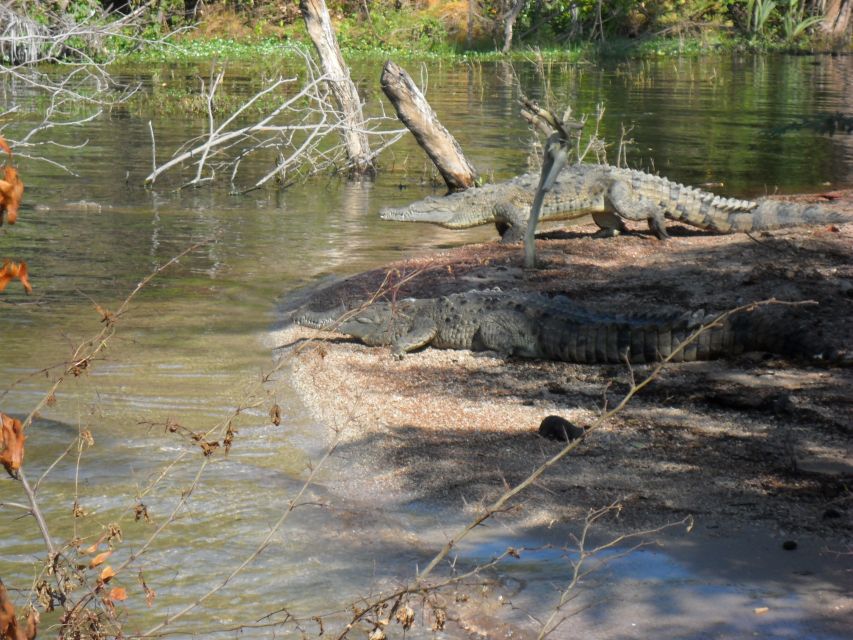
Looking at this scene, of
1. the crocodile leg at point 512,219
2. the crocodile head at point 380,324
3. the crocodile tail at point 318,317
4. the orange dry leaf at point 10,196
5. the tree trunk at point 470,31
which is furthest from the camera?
the tree trunk at point 470,31

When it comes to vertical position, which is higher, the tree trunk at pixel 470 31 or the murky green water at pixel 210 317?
the tree trunk at pixel 470 31

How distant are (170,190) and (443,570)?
10075mm

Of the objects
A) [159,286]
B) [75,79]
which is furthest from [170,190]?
[75,79]

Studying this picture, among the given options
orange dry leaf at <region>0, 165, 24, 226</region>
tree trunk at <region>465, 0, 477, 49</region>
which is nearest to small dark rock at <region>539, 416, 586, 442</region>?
orange dry leaf at <region>0, 165, 24, 226</region>

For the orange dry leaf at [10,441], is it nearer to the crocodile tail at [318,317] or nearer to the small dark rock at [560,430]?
the small dark rock at [560,430]

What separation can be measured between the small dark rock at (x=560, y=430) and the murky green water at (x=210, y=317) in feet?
3.35

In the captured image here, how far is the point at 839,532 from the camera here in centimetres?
414

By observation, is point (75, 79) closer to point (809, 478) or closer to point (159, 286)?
point (159, 286)

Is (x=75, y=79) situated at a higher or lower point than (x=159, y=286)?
higher

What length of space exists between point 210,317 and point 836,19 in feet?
107

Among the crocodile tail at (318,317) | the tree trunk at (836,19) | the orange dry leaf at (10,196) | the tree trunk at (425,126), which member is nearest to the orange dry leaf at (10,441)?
the orange dry leaf at (10,196)

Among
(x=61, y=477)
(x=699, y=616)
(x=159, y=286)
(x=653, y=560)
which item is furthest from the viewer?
(x=159, y=286)

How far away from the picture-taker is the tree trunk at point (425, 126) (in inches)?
481

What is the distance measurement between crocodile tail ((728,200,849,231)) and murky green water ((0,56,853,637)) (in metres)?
0.98
